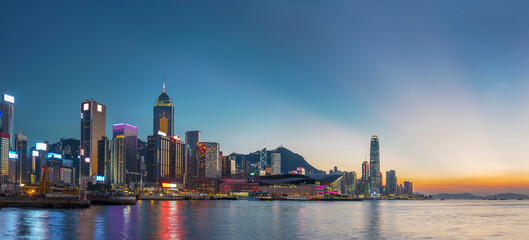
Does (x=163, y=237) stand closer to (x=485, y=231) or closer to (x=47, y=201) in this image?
(x=485, y=231)

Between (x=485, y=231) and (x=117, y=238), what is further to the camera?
(x=485, y=231)

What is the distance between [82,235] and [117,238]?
22.4ft

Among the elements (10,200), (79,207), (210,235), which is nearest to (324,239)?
(210,235)

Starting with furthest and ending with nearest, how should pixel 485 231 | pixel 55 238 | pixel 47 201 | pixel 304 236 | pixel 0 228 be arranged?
pixel 47 201 → pixel 485 231 → pixel 0 228 → pixel 304 236 → pixel 55 238

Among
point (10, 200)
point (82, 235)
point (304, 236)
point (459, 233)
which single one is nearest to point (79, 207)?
point (10, 200)

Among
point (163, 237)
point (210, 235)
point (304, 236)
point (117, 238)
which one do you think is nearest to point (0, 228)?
point (117, 238)

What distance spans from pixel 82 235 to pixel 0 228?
772 inches

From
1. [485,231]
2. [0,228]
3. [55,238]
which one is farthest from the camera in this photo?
[485,231]

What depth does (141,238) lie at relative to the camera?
216 feet

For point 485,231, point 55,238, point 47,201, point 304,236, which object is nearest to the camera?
point 55,238

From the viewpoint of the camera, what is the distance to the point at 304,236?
7138cm

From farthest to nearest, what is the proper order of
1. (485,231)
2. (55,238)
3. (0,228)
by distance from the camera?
(485,231)
(0,228)
(55,238)

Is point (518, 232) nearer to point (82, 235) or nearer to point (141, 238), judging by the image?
point (141, 238)

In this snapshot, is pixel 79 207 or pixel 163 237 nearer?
pixel 163 237
